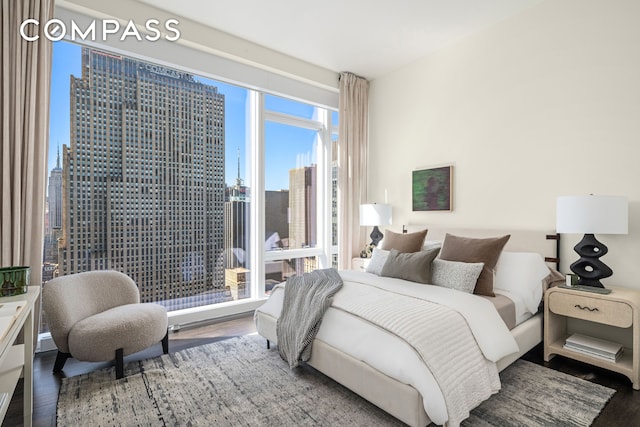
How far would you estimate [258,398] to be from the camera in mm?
2053

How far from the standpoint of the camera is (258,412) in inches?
75.2

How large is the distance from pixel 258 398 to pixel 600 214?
2.58 m

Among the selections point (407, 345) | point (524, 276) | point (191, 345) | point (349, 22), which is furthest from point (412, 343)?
point (349, 22)

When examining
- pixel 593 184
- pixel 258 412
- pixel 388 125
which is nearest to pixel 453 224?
pixel 593 184

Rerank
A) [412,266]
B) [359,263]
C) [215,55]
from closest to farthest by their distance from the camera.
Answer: [412,266] < [215,55] < [359,263]

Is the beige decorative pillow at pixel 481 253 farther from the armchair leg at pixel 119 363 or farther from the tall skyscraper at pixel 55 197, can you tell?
the tall skyscraper at pixel 55 197

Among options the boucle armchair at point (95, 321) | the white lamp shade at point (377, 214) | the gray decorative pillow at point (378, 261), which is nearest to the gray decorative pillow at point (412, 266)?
the gray decorative pillow at point (378, 261)

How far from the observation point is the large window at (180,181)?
9.80 ft

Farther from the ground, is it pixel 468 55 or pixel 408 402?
pixel 468 55

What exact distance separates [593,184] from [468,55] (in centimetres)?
180

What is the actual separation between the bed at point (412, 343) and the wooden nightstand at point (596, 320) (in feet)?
0.41

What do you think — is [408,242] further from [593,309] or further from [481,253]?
[593,309]

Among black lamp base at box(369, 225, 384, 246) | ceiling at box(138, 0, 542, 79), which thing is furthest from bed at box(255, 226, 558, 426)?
ceiling at box(138, 0, 542, 79)

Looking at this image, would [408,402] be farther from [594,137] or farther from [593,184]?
[594,137]
